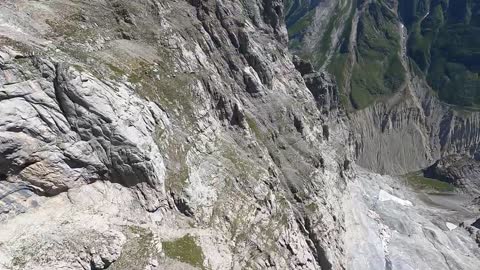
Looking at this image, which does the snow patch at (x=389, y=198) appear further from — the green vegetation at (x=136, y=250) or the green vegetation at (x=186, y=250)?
the green vegetation at (x=136, y=250)

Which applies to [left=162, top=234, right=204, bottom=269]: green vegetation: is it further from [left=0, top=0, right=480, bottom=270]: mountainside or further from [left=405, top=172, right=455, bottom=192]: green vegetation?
[left=405, top=172, right=455, bottom=192]: green vegetation

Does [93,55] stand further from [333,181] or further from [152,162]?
[333,181]

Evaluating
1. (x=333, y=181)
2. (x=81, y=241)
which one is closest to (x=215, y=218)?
(x=81, y=241)

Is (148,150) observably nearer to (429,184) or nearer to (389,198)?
(389,198)

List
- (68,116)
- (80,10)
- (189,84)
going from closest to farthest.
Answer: (68,116) → (80,10) → (189,84)

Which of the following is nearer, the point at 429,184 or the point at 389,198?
the point at 389,198

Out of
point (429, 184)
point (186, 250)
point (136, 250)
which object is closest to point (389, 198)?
point (429, 184)

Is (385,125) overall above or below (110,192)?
above
